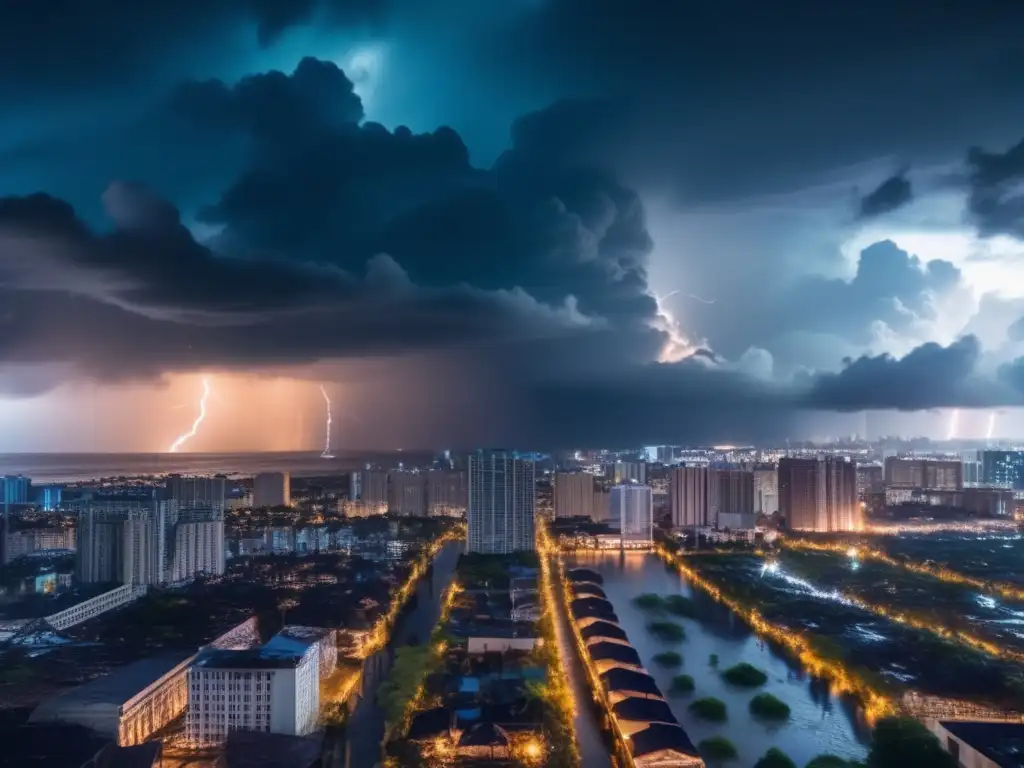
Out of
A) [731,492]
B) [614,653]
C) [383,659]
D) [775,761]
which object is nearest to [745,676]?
[614,653]

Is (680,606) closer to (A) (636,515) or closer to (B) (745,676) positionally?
(B) (745,676)

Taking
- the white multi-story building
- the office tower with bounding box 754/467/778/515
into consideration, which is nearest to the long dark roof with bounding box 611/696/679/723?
the white multi-story building

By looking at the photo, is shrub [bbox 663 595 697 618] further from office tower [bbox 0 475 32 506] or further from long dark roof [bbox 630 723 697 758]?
office tower [bbox 0 475 32 506]

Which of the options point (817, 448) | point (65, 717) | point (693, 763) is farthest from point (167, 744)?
point (817, 448)

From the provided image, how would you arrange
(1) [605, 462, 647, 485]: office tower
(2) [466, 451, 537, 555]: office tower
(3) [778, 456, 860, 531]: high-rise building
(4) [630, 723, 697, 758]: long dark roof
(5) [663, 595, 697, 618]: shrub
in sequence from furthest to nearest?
(1) [605, 462, 647, 485]: office tower < (3) [778, 456, 860, 531]: high-rise building < (2) [466, 451, 537, 555]: office tower < (5) [663, 595, 697, 618]: shrub < (4) [630, 723, 697, 758]: long dark roof

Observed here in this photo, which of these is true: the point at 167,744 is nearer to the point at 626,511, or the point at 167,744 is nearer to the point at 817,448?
the point at 626,511
